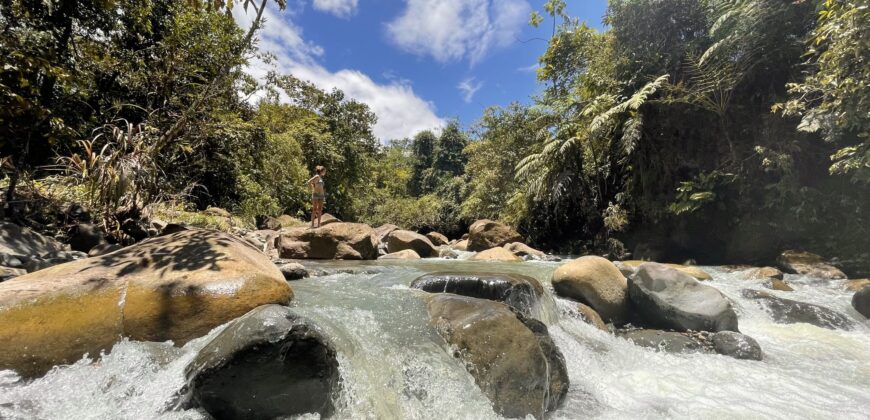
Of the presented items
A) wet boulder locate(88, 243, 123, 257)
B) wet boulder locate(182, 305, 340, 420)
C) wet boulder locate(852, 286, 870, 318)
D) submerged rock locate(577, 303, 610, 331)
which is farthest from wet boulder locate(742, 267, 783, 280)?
wet boulder locate(88, 243, 123, 257)

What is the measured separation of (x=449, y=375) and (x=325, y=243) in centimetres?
669

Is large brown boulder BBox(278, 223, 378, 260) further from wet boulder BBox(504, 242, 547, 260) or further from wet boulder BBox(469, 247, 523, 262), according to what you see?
wet boulder BBox(504, 242, 547, 260)

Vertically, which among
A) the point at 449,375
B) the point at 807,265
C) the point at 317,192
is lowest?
the point at 449,375

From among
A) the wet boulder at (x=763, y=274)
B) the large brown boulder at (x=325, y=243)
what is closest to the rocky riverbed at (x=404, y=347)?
the wet boulder at (x=763, y=274)

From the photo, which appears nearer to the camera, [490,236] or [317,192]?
[317,192]

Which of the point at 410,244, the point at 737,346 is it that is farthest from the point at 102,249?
the point at 737,346

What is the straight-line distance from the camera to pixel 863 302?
642cm

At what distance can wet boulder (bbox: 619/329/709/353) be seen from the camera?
543 cm

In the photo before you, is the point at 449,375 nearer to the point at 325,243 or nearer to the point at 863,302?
the point at 325,243

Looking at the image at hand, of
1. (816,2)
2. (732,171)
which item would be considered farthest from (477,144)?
(816,2)

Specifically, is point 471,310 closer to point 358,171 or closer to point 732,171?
point 732,171

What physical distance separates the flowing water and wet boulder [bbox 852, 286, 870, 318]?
6.3 inches

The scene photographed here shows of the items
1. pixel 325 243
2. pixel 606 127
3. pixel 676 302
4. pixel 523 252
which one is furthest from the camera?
pixel 606 127

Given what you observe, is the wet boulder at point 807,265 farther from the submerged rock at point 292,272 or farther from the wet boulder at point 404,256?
the submerged rock at point 292,272
